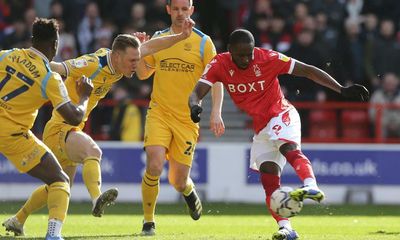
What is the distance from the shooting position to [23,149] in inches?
396

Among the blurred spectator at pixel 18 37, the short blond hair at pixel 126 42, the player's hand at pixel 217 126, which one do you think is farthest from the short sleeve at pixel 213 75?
the blurred spectator at pixel 18 37

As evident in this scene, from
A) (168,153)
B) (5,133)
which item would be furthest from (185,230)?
(5,133)

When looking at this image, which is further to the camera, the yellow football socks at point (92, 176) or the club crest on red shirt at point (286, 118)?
the yellow football socks at point (92, 176)

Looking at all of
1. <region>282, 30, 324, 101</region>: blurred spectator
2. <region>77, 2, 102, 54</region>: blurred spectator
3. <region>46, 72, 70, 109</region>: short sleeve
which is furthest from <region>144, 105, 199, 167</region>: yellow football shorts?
<region>77, 2, 102, 54</region>: blurred spectator

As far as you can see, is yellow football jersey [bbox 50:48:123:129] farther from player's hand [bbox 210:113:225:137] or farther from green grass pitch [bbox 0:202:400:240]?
green grass pitch [bbox 0:202:400:240]

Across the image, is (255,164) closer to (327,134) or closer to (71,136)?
(71,136)

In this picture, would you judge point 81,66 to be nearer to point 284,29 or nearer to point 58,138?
point 58,138

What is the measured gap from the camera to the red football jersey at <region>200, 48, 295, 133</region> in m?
11.0

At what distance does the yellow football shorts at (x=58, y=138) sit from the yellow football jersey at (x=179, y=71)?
116cm

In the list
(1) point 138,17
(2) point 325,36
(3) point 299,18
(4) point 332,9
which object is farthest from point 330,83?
(4) point 332,9

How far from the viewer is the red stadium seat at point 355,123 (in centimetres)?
1941

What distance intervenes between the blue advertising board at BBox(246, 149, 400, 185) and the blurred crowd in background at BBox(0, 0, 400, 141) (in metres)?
0.75

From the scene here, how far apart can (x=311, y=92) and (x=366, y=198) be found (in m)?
2.30

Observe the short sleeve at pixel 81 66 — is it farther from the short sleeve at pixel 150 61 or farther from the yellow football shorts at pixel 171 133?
the yellow football shorts at pixel 171 133
